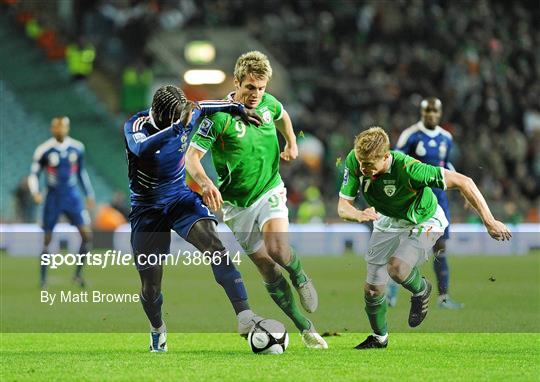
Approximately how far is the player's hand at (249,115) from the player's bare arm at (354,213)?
890 mm

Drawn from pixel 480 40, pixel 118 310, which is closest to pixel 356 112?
pixel 480 40

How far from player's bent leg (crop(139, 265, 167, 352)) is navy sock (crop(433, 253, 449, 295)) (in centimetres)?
363

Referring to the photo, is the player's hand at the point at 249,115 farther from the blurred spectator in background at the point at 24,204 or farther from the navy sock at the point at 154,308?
the blurred spectator in background at the point at 24,204

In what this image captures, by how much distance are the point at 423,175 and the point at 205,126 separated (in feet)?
5.46

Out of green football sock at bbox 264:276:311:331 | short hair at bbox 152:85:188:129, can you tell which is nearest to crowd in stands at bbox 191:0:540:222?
green football sock at bbox 264:276:311:331

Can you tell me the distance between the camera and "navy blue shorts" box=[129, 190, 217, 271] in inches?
350

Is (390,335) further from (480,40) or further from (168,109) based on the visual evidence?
(480,40)

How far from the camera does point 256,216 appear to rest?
927cm

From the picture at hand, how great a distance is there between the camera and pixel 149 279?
9.07 metres

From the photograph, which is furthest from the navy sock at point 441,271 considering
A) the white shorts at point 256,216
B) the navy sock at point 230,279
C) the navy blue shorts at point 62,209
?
the navy blue shorts at point 62,209

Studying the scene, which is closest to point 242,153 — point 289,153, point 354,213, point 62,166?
point 289,153

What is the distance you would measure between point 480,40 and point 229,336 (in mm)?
19853

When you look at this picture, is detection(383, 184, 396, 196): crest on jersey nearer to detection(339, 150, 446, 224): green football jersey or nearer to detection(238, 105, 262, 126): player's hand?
detection(339, 150, 446, 224): green football jersey

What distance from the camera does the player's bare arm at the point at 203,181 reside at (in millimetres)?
8332
